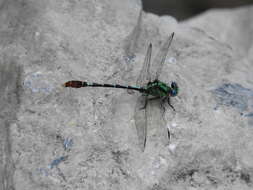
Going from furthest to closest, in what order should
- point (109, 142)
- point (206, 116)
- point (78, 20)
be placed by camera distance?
point (78, 20)
point (206, 116)
point (109, 142)

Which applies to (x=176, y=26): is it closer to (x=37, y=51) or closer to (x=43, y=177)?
(x=37, y=51)

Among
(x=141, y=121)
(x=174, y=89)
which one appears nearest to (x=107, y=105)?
(x=141, y=121)

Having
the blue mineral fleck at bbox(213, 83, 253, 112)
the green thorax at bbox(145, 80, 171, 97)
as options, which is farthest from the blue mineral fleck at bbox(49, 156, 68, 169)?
the blue mineral fleck at bbox(213, 83, 253, 112)

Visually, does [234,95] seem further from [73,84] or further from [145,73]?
[73,84]

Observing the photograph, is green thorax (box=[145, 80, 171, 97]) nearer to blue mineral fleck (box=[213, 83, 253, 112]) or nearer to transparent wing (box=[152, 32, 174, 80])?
transparent wing (box=[152, 32, 174, 80])

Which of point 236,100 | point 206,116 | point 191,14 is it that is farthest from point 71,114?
point 191,14

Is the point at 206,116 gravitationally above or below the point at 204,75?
below
